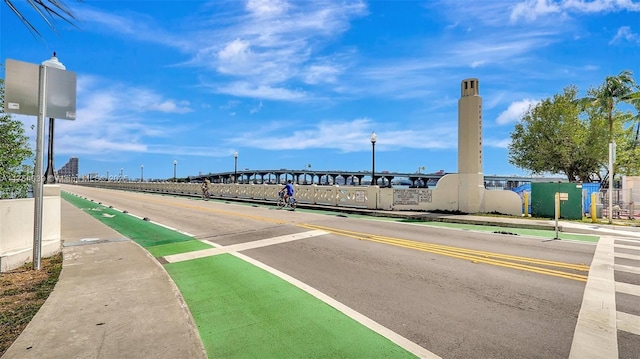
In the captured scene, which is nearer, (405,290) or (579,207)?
(405,290)

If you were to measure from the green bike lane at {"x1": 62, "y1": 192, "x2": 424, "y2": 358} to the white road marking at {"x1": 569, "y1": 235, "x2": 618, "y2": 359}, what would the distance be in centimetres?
192

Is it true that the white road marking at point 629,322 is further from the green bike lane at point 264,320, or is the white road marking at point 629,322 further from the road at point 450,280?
the green bike lane at point 264,320

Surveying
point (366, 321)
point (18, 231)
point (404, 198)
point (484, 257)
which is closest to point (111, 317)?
point (366, 321)

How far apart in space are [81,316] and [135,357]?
1501 millimetres

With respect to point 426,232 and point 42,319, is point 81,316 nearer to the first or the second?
point 42,319

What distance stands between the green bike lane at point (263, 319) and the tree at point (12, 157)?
8045 millimetres

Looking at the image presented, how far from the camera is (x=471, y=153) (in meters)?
19.0

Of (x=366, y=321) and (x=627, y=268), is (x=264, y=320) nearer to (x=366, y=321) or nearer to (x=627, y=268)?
(x=366, y=321)

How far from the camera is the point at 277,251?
916 cm

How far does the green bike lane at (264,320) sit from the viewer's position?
12.4 feet

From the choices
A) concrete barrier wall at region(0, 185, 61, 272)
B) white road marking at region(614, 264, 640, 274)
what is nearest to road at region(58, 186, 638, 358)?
white road marking at region(614, 264, 640, 274)

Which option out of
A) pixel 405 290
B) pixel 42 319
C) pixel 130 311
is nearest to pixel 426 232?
pixel 405 290

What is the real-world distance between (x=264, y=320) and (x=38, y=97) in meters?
5.97

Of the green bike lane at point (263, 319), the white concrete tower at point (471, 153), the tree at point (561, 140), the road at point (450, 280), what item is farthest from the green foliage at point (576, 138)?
the green bike lane at point (263, 319)
